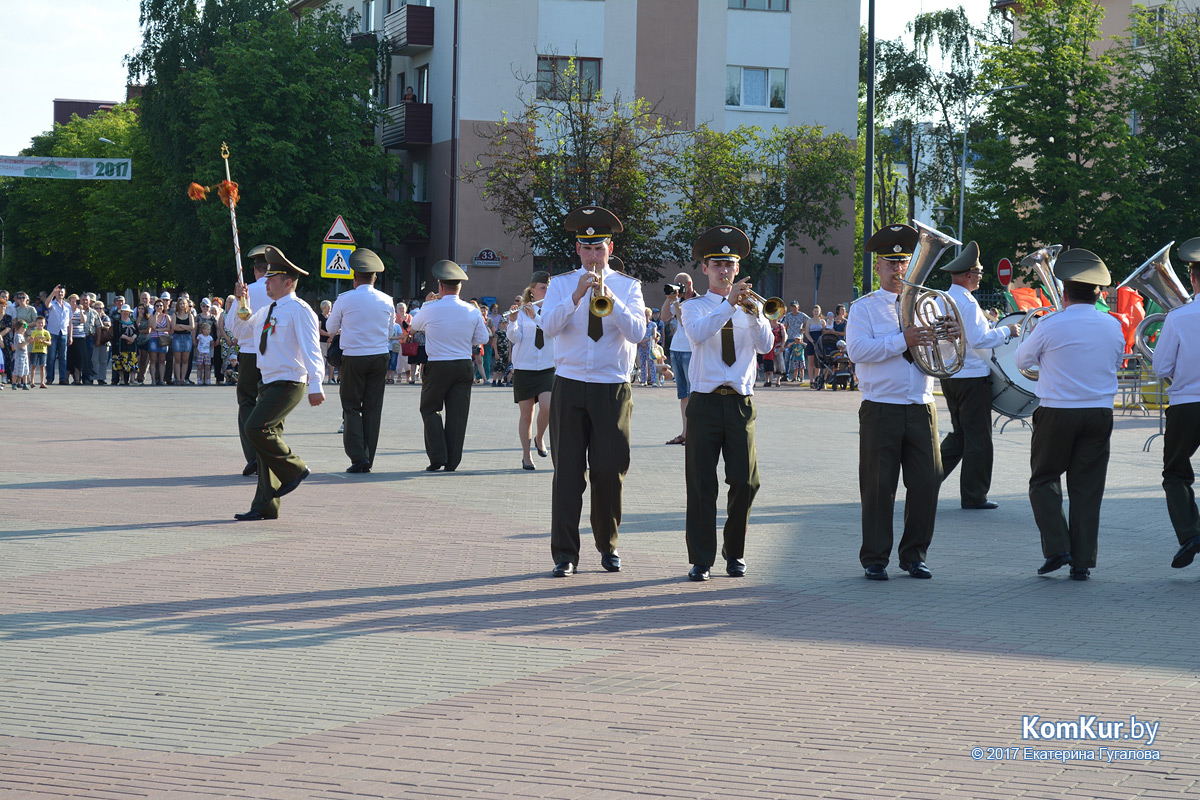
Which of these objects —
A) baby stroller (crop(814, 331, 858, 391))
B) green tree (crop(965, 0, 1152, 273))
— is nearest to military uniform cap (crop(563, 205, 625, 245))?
baby stroller (crop(814, 331, 858, 391))

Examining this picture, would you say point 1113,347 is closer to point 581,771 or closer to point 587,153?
point 581,771

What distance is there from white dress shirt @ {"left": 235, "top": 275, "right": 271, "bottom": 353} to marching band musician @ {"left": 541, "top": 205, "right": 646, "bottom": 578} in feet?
12.4

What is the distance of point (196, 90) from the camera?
1666 inches

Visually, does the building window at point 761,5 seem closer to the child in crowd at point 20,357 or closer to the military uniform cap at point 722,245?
the child in crowd at point 20,357

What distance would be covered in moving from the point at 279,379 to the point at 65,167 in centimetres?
3515

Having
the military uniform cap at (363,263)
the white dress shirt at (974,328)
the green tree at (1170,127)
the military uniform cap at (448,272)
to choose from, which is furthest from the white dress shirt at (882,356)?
the green tree at (1170,127)

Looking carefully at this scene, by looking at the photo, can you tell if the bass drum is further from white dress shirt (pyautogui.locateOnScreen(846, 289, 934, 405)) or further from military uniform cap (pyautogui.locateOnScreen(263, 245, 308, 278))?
military uniform cap (pyautogui.locateOnScreen(263, 245, 308, 278))

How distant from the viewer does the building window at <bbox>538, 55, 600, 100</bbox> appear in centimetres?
3947

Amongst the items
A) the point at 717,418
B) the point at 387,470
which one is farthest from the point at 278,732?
the point at 387,470

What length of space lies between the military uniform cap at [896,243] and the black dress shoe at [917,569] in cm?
187

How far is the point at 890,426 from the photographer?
329 inches

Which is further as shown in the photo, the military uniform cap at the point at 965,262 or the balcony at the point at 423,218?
the balcony at the point at 423,218

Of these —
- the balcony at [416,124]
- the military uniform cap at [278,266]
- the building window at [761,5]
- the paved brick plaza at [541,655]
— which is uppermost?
the building window at [761,5]

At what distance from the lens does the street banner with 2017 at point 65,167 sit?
41031 millimetres
